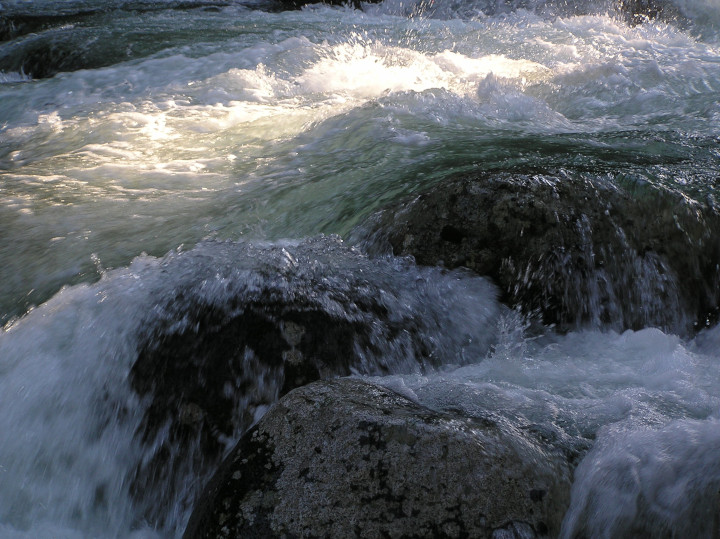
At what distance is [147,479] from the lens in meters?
2.88

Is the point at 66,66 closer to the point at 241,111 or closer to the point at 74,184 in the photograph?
the point at 241,111

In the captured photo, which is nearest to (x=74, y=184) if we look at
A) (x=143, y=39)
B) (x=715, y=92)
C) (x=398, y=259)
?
(x=398, y=259)

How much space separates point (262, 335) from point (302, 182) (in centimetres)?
202

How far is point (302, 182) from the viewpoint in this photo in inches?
196

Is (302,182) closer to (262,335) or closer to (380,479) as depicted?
(262,335)

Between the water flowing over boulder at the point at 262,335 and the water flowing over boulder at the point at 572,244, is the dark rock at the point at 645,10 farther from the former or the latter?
the water flowing over boulder at the point at 262,335

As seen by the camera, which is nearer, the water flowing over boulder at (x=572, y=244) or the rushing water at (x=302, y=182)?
the rushing water at (x=302, y=182)

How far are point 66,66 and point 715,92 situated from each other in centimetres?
725

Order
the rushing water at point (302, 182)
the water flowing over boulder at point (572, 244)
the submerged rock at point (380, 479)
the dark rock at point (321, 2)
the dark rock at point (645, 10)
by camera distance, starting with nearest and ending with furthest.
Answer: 1. the submerged rock at point (380, 479)
2. the rushing water at point (302, 182)
3. the water flowing over boulder at point (572, 244)
4. the dark rock at point (645, 10)
5. the dark rock at point (321, 2)

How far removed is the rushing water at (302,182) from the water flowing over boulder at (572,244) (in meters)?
0.14

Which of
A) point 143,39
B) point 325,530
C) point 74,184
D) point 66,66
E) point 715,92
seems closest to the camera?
point 325,530

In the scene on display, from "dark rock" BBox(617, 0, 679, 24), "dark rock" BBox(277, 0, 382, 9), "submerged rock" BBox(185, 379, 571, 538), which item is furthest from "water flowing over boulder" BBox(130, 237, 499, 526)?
"dark rock" BBox(277, 0, 382, 9)

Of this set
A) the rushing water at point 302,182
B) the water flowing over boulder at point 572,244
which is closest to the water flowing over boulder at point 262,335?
the rushing water at point 302,182

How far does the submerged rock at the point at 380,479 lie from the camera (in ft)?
7.30
